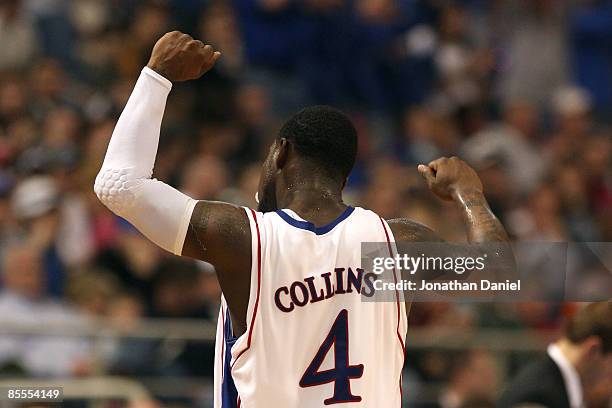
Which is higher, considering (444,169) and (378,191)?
(378,191)

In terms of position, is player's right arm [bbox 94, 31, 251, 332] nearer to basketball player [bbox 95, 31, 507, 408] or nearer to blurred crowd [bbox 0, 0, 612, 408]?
basketball player [bbox 95, 31, 507, 408]

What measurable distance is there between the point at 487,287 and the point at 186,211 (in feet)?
3.70

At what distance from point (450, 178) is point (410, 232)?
14.6 inches

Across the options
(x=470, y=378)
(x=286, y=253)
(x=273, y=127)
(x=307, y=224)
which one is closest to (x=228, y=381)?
(x=286, y=253)

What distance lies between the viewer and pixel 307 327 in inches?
160

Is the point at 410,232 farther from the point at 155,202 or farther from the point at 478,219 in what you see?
the point at 155,202

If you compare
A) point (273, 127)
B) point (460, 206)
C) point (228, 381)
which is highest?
point (273, 127)

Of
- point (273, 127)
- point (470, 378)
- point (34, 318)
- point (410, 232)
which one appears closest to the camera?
point (410, 232)

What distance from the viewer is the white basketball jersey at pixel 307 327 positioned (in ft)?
13.2

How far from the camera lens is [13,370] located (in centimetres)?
743

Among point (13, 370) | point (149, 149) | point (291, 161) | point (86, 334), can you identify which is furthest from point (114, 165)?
point (86, 334)

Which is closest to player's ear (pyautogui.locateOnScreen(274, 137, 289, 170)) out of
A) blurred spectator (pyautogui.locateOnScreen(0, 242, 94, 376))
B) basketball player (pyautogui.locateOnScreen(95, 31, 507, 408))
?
basketball player (pyautogui.locateOnScreen(95, 31, 507, 408))

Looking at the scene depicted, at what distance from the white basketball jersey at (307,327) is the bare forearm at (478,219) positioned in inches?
12.1

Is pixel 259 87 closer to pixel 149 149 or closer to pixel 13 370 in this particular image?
pixel 13 370
